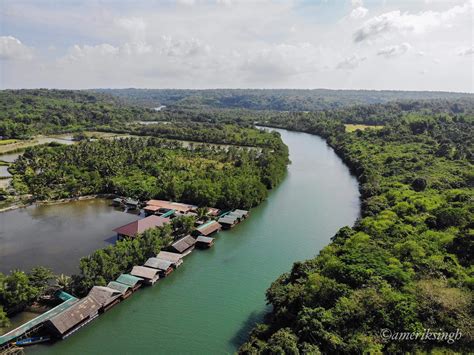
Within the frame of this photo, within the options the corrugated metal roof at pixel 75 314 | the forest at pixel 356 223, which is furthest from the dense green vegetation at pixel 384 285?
the corrugated metal roof at pixel 75 314

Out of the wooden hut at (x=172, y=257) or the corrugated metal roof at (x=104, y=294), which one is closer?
the corrugated metal roof at (x=104, y=294)

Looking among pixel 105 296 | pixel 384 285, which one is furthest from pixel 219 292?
pixel 384 285

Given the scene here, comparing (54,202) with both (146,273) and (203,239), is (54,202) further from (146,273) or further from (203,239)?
(146,273)

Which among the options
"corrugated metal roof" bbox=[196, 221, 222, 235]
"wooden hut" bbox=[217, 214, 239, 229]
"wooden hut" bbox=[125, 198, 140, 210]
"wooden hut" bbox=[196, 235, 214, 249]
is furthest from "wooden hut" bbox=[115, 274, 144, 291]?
"wooden hut" bbox=[125, 198, 140, 210]

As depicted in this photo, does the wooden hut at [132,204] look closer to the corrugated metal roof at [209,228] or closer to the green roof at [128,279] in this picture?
the corrugated metal roof at [209,228]

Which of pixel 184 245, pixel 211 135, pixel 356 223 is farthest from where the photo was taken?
pixel 211 135
